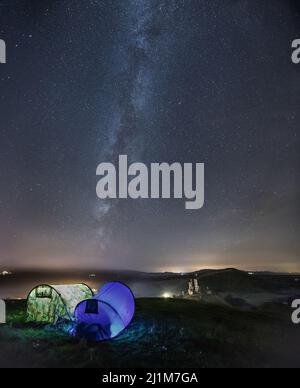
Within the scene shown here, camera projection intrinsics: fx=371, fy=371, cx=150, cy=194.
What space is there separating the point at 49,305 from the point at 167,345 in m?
4.93

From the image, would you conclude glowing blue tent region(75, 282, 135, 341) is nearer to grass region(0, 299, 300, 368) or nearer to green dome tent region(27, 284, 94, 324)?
grass region(0, 299, 300, 368)

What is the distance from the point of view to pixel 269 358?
1177 centimetres

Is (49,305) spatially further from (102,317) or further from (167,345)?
(167,345)

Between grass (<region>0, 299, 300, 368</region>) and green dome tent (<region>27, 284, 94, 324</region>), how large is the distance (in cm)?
55

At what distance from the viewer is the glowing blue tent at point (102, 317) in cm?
1248

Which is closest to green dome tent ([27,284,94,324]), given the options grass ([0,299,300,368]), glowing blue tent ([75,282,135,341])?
grass ([0,299,300,368])

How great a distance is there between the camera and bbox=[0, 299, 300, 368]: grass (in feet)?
37.1

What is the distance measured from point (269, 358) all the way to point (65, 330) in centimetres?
692

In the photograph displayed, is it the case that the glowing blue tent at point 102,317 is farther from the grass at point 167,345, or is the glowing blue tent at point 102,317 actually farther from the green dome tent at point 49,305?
the green dome tent at point 49,305

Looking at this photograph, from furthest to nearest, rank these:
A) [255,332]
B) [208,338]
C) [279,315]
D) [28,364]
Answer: [279,315] < [255,332] < [208,338] < [28,364]

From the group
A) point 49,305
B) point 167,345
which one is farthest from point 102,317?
point 49,305

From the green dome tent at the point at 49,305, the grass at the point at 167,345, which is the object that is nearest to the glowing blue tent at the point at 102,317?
the grass at the point at 167,345

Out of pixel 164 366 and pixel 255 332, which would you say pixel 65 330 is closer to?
pixel 164 366
